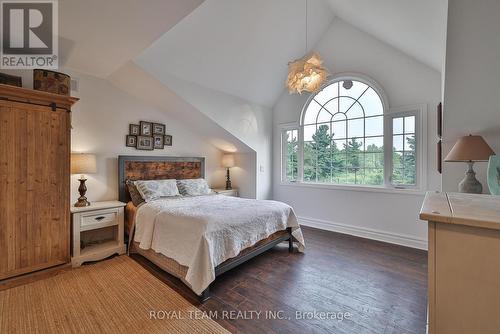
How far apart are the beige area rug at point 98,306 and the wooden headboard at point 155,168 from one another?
1.35m

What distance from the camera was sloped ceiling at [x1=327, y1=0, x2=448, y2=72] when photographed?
76.8 inches

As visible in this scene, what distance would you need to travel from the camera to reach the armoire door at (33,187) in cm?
210

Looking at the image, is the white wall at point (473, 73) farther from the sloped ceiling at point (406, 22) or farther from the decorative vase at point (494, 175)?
the decorative vase at point (494, 175)

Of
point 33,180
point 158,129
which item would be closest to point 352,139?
point 158,129

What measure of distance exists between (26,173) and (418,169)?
4.81 meters

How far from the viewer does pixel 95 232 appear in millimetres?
3037

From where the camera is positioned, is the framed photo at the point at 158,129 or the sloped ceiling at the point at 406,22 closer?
the sloped ceiling at the point at 406,22

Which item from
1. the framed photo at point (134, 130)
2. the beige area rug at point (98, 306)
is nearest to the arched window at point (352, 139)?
the framed photo at point (134, 130)

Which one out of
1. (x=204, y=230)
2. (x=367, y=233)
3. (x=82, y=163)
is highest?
(x=82, y=163)

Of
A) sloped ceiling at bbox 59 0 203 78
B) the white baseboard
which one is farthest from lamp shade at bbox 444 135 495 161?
sloped ceiling at bbox 59 0 203 78

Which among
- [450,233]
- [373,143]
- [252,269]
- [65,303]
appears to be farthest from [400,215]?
[65,303]

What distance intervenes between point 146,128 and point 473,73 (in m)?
3.96

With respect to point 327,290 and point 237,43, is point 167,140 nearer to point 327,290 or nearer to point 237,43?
point 237,43

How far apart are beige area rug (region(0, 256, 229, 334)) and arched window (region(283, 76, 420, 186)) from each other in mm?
3162
